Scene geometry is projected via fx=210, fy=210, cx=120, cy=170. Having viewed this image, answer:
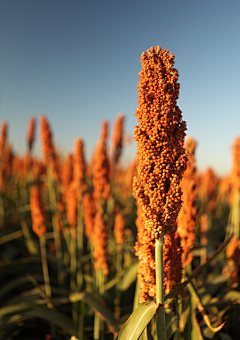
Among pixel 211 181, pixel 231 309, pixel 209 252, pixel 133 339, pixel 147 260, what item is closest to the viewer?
pixel 133 339

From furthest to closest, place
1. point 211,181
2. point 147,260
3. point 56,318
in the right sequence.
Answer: point 211,181 → point 56,318 → point 147,260

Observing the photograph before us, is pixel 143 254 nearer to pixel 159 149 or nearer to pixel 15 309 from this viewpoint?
pixel 159 149

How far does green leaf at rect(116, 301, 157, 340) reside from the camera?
1.24 metres

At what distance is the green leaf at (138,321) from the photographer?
1.24 meters

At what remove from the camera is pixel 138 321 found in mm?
1283

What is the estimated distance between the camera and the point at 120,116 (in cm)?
710

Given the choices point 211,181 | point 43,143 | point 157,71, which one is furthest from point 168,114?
point 211,181

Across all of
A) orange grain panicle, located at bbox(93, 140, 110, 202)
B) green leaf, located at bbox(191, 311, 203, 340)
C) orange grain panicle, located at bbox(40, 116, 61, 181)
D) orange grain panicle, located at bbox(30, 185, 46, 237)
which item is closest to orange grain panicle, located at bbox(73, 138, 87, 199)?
orange grain panicle, located at bbox(93, 140, 110, 202)

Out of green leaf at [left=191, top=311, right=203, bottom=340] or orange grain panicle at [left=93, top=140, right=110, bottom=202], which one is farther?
orange grain panicle at [left=93, top=140, right=110, bottom=202]

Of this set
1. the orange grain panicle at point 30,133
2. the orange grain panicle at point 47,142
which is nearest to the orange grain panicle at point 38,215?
the orange grain panicle at point 47,142

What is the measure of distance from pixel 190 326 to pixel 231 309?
1.52m

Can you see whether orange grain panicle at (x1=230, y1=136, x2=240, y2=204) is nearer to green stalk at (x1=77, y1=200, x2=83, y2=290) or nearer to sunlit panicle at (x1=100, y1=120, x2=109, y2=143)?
green stalk at (x1=77, y1=200, x2=83, y2=290)

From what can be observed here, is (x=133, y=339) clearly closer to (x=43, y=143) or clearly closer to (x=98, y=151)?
(x=98, y=151)

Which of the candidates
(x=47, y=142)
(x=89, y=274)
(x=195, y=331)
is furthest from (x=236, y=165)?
(x=47, y=142)
